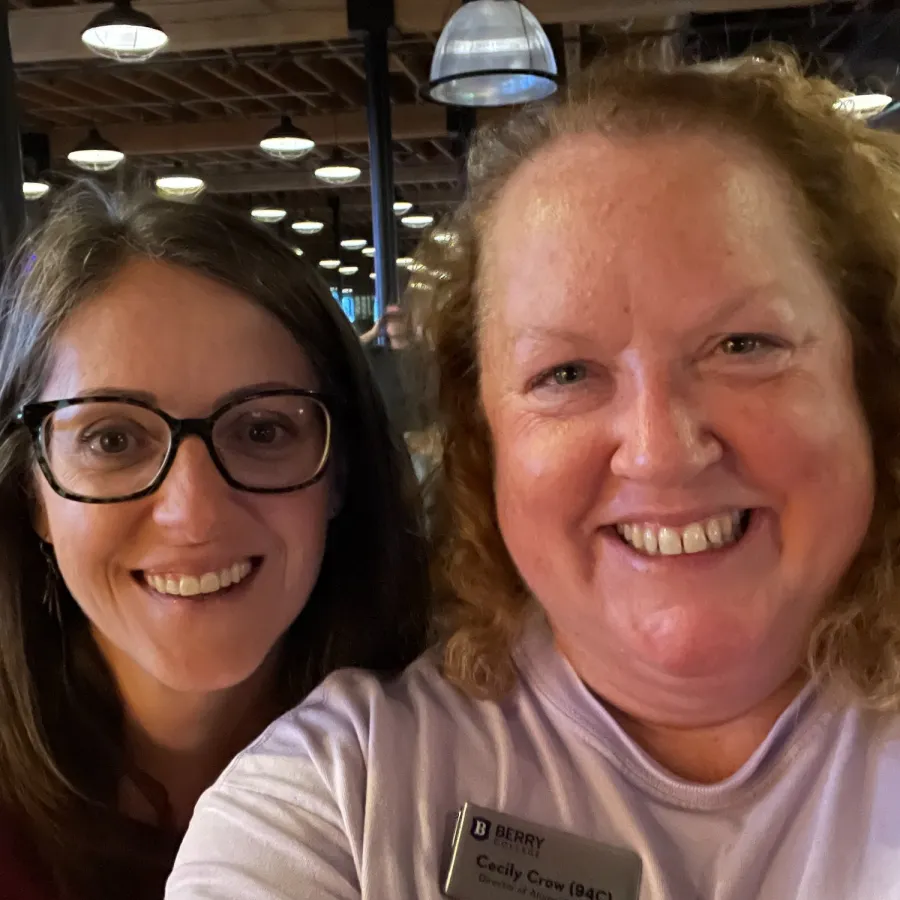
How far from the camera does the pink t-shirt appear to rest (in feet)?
3.41

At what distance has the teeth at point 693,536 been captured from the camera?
1091 millimetres

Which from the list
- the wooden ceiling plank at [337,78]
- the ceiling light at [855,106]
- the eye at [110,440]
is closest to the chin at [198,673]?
the eye at [110,440]

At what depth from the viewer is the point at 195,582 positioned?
53.9 inches

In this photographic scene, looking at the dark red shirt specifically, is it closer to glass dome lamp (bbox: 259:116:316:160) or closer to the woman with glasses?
the woman with glasses

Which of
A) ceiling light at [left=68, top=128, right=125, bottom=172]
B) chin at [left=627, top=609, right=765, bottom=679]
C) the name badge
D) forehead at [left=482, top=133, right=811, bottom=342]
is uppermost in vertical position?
ceiling light at [left=68, top=128, right=125, bottom=172]

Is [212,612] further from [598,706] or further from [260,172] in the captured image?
[260,172]

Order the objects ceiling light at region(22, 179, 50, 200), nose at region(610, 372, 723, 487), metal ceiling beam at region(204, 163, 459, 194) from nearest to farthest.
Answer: nose at region(610, 372, 723, 487)
ceiling light at region(22, 179, 50, 200)
metal ceiling beam at region(204, 163, 459, 194)

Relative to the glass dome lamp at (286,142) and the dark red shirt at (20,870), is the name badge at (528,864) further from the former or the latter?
the glass dome lamp at (286,142)

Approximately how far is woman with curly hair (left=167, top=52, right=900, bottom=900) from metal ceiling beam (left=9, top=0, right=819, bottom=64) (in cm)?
556

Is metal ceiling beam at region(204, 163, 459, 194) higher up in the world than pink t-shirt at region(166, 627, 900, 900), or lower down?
higher up

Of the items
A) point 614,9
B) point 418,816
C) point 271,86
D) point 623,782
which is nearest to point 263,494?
point 418,816

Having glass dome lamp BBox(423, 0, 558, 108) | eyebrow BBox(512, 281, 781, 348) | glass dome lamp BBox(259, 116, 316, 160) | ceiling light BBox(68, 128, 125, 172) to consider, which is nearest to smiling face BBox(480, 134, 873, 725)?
eyebrow BBox(512, 281, 781, 348)

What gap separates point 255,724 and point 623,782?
692 mm

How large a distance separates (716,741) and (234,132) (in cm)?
967
